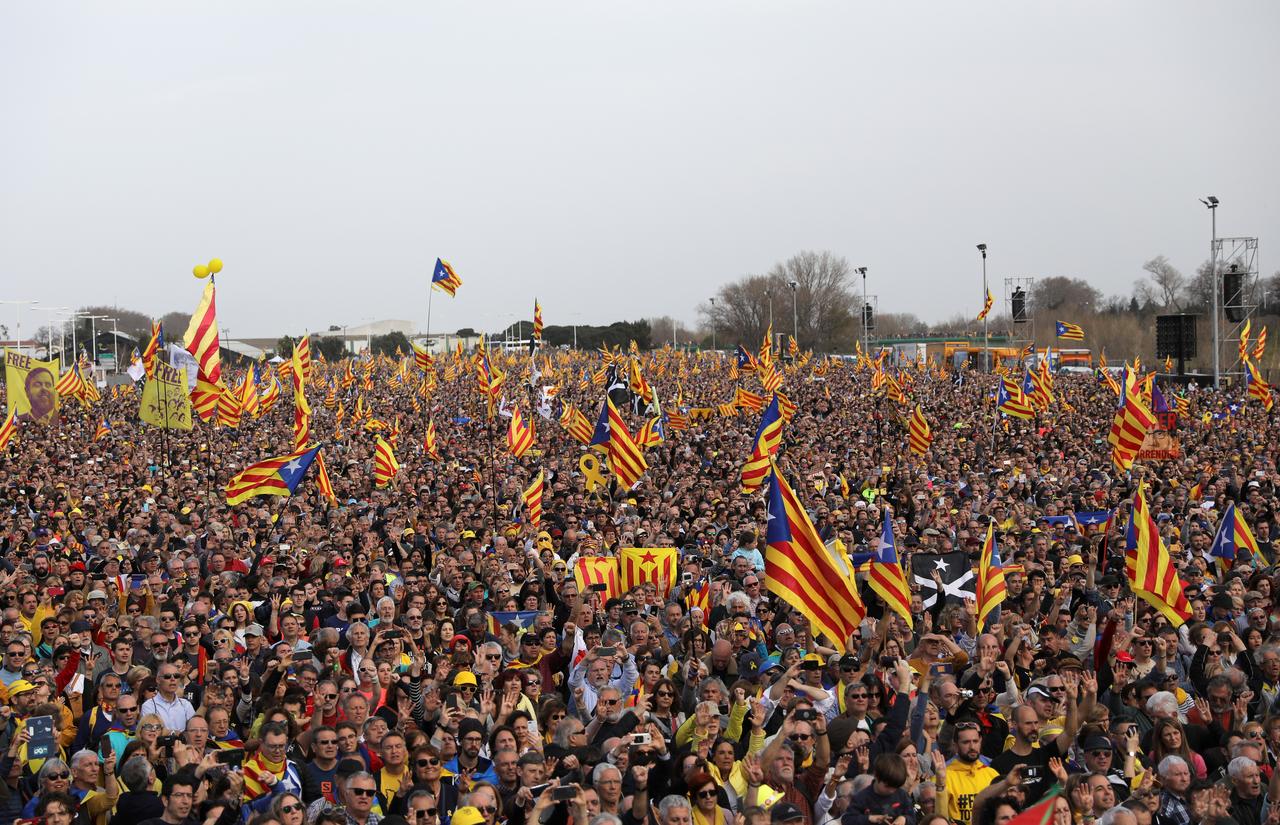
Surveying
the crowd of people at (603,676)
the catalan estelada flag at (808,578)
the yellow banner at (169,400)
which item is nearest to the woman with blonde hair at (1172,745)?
the crowd of people at (603,676)

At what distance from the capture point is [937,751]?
21.4 ft

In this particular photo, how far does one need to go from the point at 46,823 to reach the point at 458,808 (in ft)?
5.68

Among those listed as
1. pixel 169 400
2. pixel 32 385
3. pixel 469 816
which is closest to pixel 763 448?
pixel 169 400

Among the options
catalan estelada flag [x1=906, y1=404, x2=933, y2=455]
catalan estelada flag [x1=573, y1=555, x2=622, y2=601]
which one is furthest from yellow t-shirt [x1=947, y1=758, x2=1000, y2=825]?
catalan estelada flag [x1=906, y1=404, x2=933, y2=455]

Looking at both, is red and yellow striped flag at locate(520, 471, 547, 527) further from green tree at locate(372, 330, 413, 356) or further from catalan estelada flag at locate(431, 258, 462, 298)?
green tree at locate(372, 330, 413, 356)

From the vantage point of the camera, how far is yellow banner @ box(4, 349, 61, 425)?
26.6 meters

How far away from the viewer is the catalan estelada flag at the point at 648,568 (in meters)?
11.9

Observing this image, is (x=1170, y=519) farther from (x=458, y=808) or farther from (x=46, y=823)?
(x=46, y=823)

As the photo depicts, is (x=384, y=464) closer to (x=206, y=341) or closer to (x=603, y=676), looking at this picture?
(x=206, y=341)

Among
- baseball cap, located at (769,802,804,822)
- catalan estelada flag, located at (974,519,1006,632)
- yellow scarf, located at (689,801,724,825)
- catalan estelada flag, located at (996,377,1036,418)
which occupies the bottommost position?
yellow scarf, located at (689,801,724,825)

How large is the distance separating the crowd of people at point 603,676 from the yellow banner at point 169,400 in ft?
16.7

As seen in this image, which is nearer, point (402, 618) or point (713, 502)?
point (402, 618)

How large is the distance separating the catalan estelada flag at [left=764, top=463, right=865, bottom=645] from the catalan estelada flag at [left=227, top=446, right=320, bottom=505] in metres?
A: 9.37

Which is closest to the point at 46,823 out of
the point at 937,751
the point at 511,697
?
the point at 511,697
